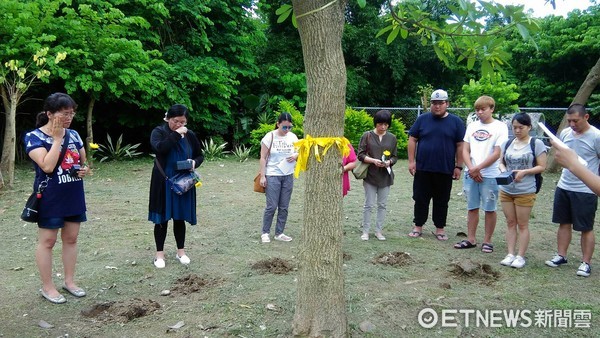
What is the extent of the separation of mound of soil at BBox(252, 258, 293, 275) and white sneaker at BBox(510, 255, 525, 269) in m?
2.29

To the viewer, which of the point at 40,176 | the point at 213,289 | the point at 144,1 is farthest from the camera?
the point at 144,1

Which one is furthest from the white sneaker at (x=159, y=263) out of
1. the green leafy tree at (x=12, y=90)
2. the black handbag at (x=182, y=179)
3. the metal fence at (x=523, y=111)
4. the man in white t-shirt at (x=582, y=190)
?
the metal fence at (x=523, y=111)

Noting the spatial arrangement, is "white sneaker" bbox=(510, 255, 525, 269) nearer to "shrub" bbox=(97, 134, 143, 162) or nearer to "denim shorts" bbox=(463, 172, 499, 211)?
"denim shorts" bbox=(463, 172, 499, 211)

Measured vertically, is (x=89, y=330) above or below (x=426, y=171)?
below

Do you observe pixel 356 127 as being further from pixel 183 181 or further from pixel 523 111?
pixel 183 181

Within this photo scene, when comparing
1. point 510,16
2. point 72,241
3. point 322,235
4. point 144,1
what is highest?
point 144,1

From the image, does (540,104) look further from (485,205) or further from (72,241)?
(72,241)

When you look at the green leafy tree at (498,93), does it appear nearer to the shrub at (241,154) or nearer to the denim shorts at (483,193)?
the shrub at (241,154)

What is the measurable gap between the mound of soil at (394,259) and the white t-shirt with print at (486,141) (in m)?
1.37

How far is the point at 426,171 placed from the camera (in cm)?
641

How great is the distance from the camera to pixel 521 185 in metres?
5.34

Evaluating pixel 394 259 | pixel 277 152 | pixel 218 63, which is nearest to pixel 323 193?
pixel 394 259

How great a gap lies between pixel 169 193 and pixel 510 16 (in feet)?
11.6

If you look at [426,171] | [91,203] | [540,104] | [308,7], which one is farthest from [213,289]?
[540,104]
